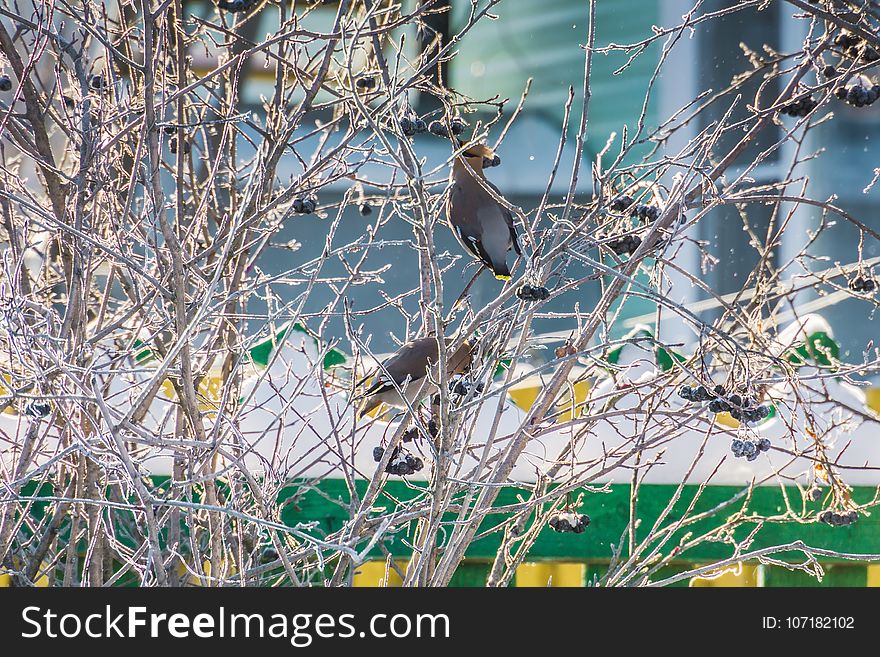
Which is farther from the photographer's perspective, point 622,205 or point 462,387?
point 622,205

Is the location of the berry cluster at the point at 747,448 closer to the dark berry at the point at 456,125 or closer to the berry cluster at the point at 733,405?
the berry cluster at the point at 733,405

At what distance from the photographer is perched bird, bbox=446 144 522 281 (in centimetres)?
245

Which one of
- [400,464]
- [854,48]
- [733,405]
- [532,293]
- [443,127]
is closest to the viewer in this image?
[532,293]

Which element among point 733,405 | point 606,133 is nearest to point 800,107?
point 733,405

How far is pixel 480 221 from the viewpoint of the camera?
2.49m

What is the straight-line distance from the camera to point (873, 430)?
11.5ft

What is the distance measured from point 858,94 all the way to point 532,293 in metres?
0.82

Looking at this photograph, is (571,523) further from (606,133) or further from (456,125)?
(606,133)

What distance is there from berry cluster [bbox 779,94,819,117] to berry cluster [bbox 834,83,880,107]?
0.06 m

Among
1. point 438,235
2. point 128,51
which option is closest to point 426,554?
point 128,51

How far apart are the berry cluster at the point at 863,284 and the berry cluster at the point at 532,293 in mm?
953

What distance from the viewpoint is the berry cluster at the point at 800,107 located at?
209 cm

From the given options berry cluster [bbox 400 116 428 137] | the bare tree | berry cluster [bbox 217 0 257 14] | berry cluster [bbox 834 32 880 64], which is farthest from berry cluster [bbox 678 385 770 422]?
berry cluster [bbox 217 0 257 14]

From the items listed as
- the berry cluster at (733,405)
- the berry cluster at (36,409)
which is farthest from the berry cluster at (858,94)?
the berry cluster at (36,409)
